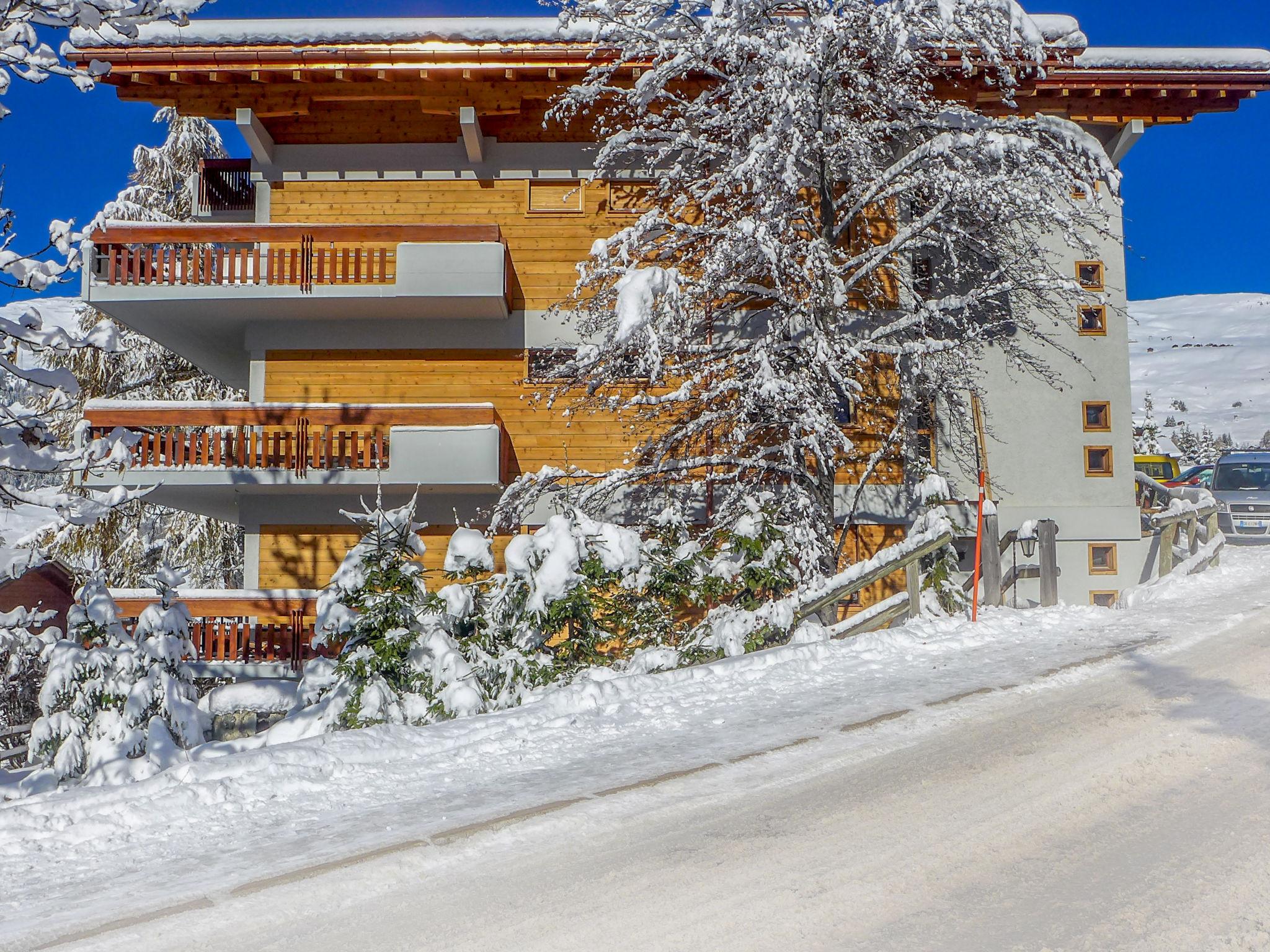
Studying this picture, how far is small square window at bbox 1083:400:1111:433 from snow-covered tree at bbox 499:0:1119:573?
9.50 ft

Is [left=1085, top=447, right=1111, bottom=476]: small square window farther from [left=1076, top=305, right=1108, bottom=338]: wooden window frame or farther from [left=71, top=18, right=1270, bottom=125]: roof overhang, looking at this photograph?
[left=71, top=18, right=1270, bottom=125]: roof overhang

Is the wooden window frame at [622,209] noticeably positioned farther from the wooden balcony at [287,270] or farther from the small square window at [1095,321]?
the small square window at [1095,321]

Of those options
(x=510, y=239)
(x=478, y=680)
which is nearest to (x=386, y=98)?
(x=510, y=239)

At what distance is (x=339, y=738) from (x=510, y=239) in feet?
40.2

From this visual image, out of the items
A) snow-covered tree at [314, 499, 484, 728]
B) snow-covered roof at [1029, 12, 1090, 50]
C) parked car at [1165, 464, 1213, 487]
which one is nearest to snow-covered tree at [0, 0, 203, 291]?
snow-covered tree at [314, 499, 484, 728]

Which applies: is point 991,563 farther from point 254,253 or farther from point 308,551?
point 254,253

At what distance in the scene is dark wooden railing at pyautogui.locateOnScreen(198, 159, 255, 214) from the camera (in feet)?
59.3

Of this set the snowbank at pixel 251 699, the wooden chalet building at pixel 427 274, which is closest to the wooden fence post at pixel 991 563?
the wooden chalet building at pixel 427 274

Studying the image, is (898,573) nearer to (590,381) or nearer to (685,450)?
(685,450)

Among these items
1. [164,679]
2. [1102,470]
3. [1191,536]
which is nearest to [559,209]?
[164,679]

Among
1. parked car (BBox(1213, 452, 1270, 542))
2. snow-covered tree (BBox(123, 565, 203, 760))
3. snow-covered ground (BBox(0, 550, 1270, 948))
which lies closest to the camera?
snow-covered ground (BBox(0, 550, 1270, 948))

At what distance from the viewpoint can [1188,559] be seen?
14500 millimetres

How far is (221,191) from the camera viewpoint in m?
18.2

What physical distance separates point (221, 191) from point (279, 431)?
6311mm
